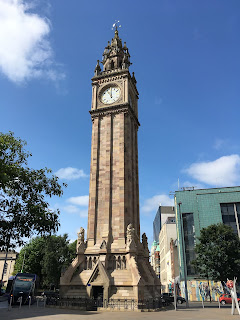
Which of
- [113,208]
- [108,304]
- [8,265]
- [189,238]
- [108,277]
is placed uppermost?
[113,208]

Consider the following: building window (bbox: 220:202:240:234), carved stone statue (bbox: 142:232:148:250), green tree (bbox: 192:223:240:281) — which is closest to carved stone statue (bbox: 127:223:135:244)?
carved stone statue (bbox: 142:232:148:250)

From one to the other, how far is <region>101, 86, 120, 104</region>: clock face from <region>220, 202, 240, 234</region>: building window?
3482 centimetres

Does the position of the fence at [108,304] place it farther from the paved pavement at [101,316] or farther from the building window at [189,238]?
the building window at [189,238]

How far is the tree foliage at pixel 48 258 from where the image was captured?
5983 cm

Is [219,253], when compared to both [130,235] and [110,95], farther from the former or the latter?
[110,95]

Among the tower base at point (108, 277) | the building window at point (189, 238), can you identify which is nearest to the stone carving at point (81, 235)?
the tower base at point (108, 277)

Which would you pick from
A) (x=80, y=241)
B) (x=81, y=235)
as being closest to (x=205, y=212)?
(x=81, y=235)

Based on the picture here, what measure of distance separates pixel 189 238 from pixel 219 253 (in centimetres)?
1981

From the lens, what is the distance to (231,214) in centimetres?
5612

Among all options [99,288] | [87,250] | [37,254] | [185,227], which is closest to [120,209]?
[87,250]

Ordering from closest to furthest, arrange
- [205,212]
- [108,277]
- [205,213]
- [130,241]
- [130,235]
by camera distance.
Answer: [108,277], [130,241], [130,235], [205,213], [205,212]

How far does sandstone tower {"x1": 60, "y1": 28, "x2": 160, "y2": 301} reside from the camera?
27336mm

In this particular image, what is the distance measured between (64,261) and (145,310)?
4360 centimetres

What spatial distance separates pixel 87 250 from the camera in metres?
30.7
